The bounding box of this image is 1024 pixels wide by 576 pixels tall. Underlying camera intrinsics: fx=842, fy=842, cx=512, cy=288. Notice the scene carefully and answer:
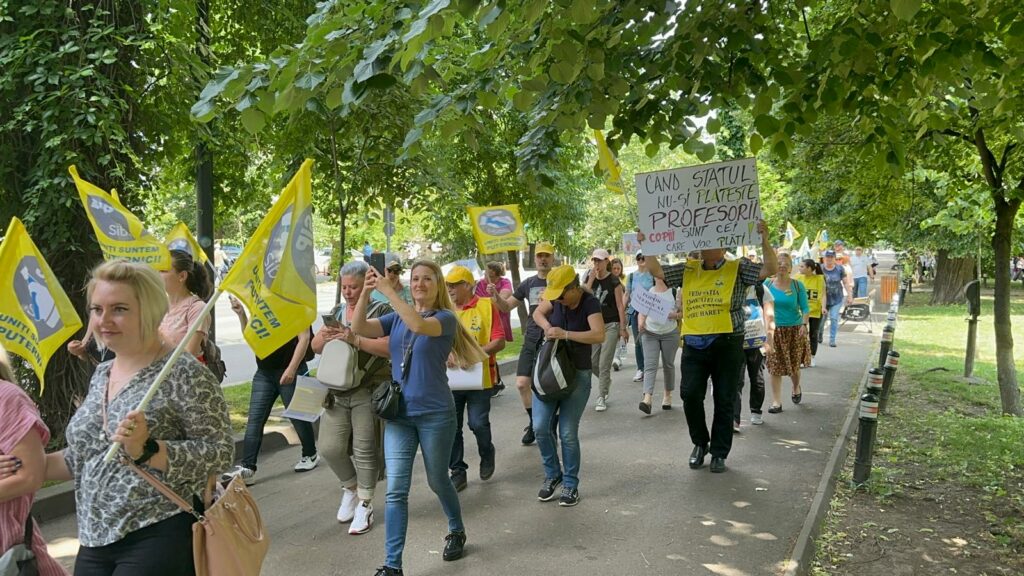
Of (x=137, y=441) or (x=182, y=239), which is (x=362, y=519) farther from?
(x=137, y=441)

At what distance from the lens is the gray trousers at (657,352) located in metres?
9.84

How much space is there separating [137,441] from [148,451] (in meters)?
0.07

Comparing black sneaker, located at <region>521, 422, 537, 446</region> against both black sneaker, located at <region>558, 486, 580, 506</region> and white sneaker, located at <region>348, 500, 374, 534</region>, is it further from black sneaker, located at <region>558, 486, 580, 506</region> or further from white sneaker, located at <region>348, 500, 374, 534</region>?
white sneaker, located at <region>348, 500, 374, 534</region>

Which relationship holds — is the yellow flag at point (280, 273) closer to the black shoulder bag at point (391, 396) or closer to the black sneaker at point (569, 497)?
the black shoulder bag at point (391, 396)

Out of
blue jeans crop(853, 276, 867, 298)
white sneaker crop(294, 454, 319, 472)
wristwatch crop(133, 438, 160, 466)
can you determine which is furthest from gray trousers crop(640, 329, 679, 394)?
blue jeans crop(853, 276, 867, 298)

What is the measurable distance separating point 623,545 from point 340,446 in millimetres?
2000

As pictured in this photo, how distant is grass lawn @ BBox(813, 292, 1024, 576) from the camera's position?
5.11 metres

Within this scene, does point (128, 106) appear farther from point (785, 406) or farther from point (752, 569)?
point (785, 406)

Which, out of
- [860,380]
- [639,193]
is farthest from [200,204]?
[860,380]

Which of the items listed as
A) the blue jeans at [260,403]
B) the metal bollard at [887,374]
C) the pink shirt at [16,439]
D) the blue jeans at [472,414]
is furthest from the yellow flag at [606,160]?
the metal bollard at [887,374]

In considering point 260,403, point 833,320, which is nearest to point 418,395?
point 260,403

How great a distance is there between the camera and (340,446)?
18.9 feet

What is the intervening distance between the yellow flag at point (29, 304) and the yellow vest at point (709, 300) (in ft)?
15.0

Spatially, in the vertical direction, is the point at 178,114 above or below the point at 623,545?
above
